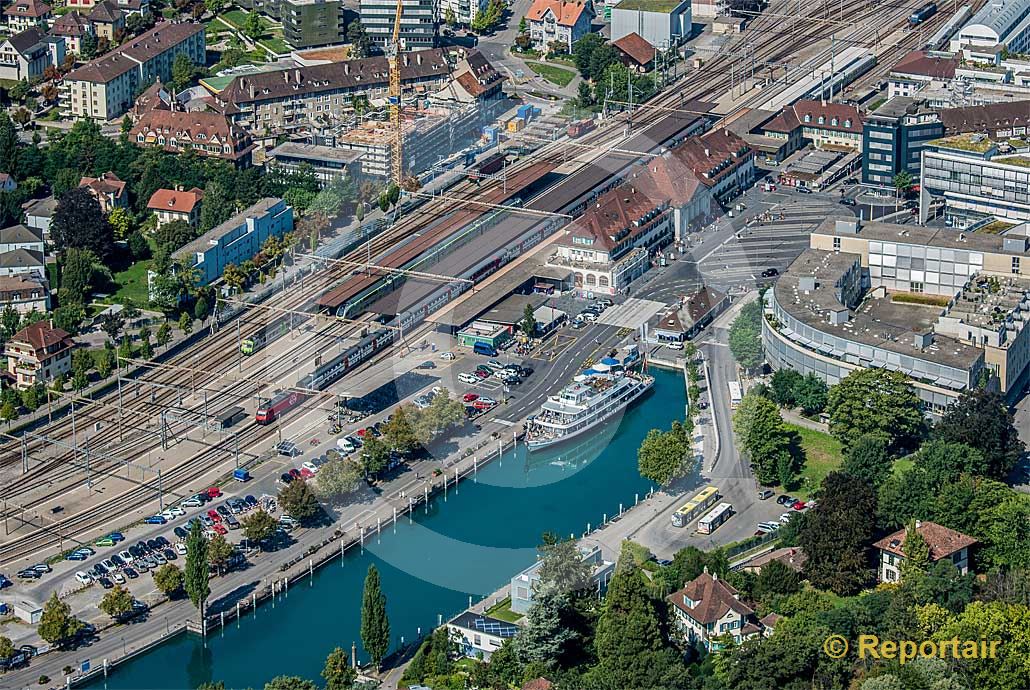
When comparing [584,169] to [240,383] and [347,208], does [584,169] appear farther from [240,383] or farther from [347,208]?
[240,383]

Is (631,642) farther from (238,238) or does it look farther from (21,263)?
(21,263)

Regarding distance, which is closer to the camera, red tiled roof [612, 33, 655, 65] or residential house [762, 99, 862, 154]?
residential house [762, 99, 862, 154]

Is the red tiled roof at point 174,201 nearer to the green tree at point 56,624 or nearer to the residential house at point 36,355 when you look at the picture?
→ the residential house at point 36,355

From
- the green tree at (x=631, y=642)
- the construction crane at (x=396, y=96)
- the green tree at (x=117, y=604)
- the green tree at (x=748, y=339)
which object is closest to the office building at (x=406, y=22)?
the construction crane at (x=396, y=96)

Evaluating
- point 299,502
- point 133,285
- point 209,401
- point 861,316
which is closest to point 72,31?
point 133,285

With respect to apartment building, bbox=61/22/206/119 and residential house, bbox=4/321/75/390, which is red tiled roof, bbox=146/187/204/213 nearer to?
residential house, bbox=4/321/75/390

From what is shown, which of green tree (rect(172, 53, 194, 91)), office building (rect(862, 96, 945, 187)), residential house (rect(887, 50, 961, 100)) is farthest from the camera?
green tree (rect(172, 53, 194, 91))

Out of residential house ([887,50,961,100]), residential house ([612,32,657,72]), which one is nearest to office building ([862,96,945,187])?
residential house ([887,50,961,100])

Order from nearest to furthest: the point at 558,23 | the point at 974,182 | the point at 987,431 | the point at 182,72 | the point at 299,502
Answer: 1. the point at 299,502
2. the point at 987,431
3. the point at 974,182
4. the point at 182,72
5. the point at 558,23
